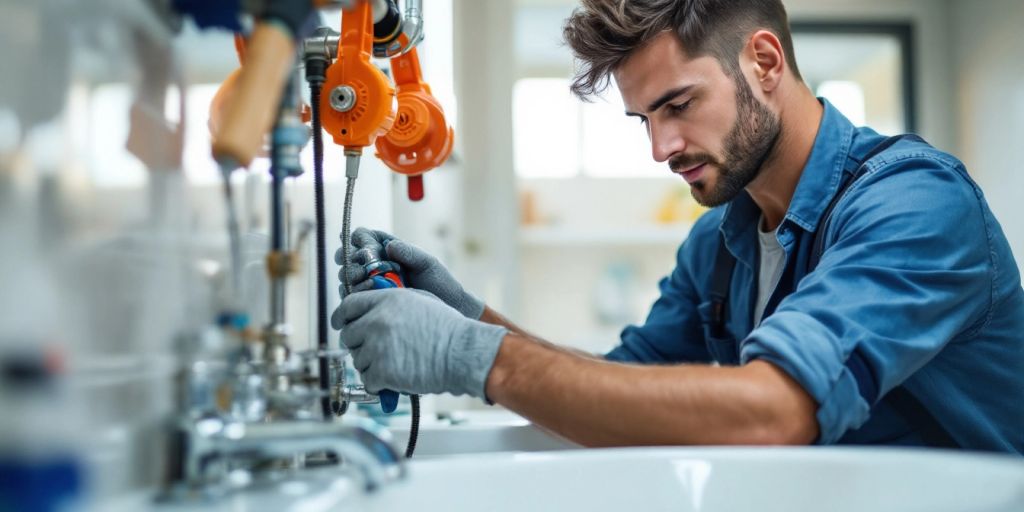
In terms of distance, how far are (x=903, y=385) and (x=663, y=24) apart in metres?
0.59

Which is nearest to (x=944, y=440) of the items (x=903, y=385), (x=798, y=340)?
(x=903, y=385)

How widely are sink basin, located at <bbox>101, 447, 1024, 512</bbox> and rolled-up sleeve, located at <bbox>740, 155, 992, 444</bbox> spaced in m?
0.15

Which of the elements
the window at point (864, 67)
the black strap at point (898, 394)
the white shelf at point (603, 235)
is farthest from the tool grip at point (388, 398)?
the window at point (864, 67)

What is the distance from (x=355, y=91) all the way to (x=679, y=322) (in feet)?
2.70

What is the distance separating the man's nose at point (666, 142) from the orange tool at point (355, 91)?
0.51 meters

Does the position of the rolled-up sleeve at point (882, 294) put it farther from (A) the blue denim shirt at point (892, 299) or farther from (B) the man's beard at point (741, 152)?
(B) the man's beard at point (741, 152)

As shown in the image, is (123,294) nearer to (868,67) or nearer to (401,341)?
(401,341)

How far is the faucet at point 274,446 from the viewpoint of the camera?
55 centimetres

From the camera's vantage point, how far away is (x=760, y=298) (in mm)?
1333

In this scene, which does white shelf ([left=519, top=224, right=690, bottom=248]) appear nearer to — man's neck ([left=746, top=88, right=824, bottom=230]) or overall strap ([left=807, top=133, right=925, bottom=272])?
man's neck ([left=746, top=88, right=824, bottom=230])

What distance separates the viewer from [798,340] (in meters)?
0.79

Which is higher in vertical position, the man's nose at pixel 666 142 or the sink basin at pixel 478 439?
Answer: the man's nose at pixel 666 142

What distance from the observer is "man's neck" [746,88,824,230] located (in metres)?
1.30

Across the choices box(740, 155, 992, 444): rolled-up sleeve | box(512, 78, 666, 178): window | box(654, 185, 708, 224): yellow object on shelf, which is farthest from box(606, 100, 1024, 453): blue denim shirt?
box(512, 78, 666, 178): window
